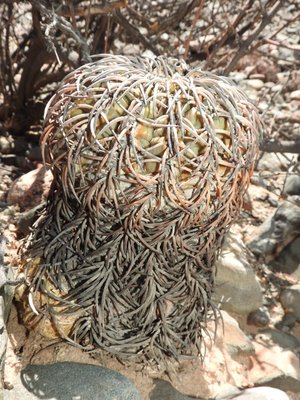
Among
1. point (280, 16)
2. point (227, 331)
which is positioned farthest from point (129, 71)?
point (280, 16)

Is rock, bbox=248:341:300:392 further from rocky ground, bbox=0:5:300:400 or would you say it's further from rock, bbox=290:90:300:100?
rock, bbox=290:90:300:100

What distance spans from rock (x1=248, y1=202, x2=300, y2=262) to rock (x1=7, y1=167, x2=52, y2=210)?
5.09 ft

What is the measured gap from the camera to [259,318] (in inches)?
144

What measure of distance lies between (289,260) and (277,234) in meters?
0.20

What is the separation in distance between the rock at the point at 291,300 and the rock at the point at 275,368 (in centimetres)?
40

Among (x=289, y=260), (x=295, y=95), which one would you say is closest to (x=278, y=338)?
(x=289, y=260)

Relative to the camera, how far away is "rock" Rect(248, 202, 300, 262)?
4160mm

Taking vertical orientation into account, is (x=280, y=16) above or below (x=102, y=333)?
above

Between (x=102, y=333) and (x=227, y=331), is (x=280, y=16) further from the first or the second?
(x=102, y=333)

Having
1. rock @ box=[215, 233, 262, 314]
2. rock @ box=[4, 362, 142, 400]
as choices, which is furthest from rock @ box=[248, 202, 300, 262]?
rock @ box=[4, 362, 142, 400]

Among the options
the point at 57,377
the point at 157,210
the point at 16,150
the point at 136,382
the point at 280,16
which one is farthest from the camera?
the point at 280,16

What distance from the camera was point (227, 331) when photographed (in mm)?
3252

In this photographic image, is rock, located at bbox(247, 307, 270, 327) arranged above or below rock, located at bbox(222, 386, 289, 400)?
below

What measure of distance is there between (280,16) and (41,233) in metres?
4.54
